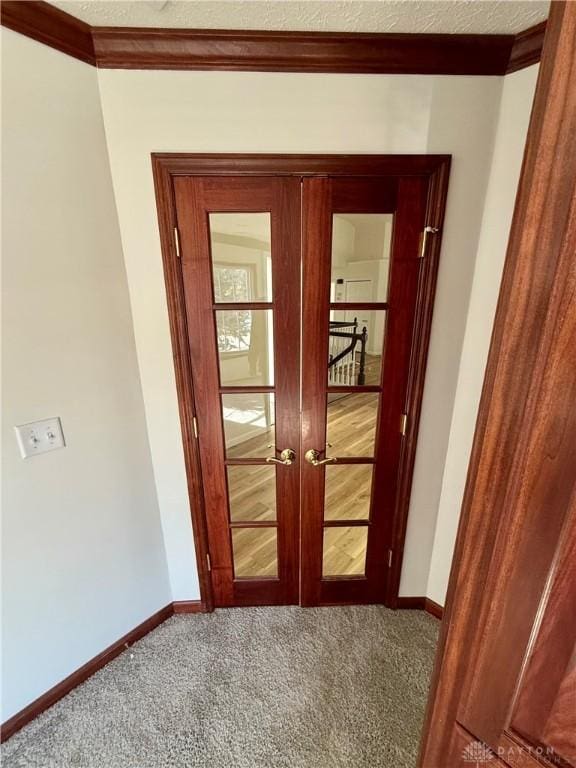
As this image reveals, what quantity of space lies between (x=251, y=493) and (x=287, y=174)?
1.49 m

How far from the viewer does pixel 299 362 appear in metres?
1.43

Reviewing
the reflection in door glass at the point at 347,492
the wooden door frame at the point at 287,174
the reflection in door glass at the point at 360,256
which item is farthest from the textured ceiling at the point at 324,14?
the reflection in door glass at the point at 347,492

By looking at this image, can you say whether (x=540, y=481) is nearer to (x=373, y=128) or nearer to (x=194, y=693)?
(x=373, y=128)

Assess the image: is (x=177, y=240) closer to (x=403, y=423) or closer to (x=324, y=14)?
(x=324, y=14)

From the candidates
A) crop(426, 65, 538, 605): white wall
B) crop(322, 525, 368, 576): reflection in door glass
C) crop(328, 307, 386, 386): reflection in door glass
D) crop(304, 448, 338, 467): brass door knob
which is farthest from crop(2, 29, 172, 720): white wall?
crop(426, 65, 538, 605): white wall

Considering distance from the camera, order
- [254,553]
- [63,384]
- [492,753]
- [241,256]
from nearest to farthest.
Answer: [492,753], [63,384], [241,256], [254,553]

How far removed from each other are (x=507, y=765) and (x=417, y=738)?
0.95 metres

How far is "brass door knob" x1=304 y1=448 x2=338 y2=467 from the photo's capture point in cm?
154

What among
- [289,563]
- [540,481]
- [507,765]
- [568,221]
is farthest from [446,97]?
[289,563]

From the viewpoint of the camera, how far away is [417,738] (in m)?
1.27

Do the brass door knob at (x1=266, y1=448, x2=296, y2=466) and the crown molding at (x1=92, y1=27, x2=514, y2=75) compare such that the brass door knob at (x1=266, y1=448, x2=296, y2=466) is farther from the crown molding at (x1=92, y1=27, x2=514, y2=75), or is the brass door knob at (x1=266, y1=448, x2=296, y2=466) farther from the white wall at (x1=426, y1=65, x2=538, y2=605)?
the crown molding at (x1=92, y1=27, x2=514, y2=75)

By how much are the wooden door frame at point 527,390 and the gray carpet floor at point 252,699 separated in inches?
40.2

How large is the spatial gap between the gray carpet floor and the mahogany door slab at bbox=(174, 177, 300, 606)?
0.23 meters

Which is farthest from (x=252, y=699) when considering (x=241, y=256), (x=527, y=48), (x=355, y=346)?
(x=527, y=48)
